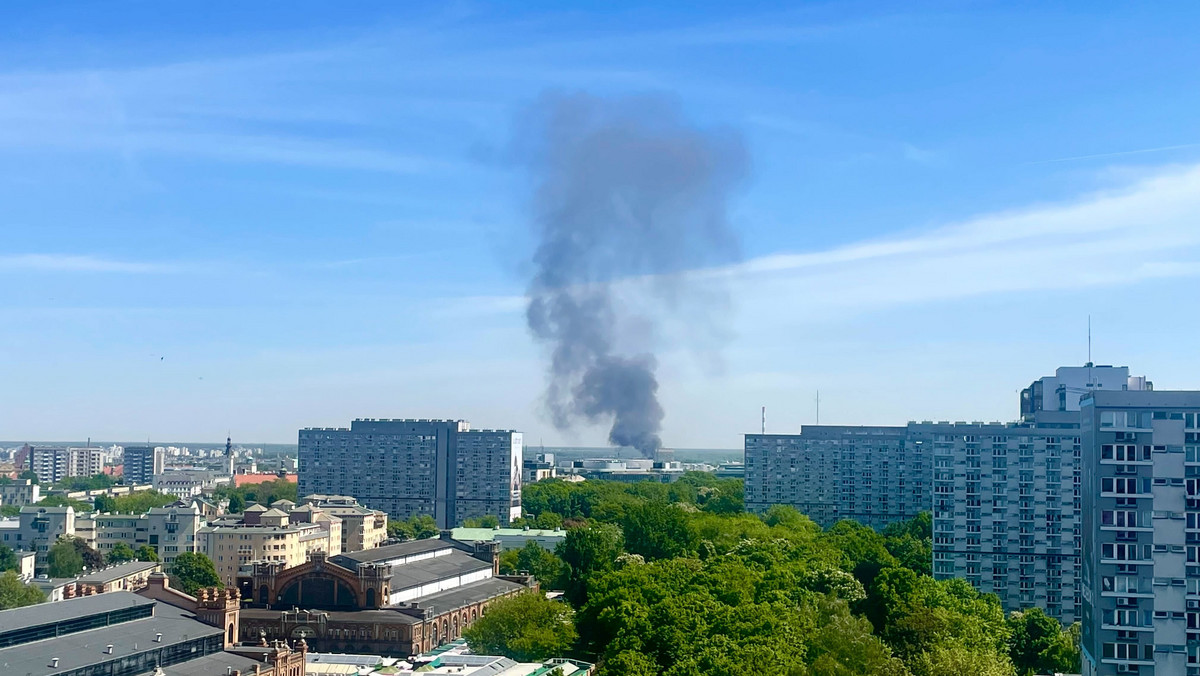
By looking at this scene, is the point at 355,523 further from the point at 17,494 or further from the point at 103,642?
the point at 17,494

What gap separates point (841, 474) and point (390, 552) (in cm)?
7035

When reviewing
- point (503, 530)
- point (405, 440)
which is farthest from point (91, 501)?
point (503, 530)

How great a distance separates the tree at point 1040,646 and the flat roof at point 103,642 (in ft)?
136

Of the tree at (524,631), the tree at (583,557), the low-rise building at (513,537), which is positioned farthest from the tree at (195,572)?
the tree at (524,631)

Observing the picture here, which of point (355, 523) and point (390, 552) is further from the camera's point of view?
point (355, 523)

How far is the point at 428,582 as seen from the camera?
90.7 m

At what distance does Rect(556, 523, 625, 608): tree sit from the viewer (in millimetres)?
90688

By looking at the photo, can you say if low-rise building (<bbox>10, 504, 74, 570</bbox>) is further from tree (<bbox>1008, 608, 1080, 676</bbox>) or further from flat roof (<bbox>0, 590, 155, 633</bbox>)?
tree (<bbox>1008, 608, 1080, 676</bbox>)

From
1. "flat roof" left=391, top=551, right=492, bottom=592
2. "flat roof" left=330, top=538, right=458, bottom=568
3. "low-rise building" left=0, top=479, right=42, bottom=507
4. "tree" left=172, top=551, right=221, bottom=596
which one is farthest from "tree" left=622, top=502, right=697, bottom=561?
"low-rise building" left=0, top=479, right=42, bottom=507

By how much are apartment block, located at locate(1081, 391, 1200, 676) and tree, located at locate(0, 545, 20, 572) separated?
98050 mm

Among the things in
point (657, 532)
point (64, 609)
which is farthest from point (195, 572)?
point (64, 609)

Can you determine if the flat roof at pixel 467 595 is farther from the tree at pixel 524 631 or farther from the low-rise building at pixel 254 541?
the low-rise building at pixel 254 541

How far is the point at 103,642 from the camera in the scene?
56.2 meters

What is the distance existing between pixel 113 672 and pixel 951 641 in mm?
36997
